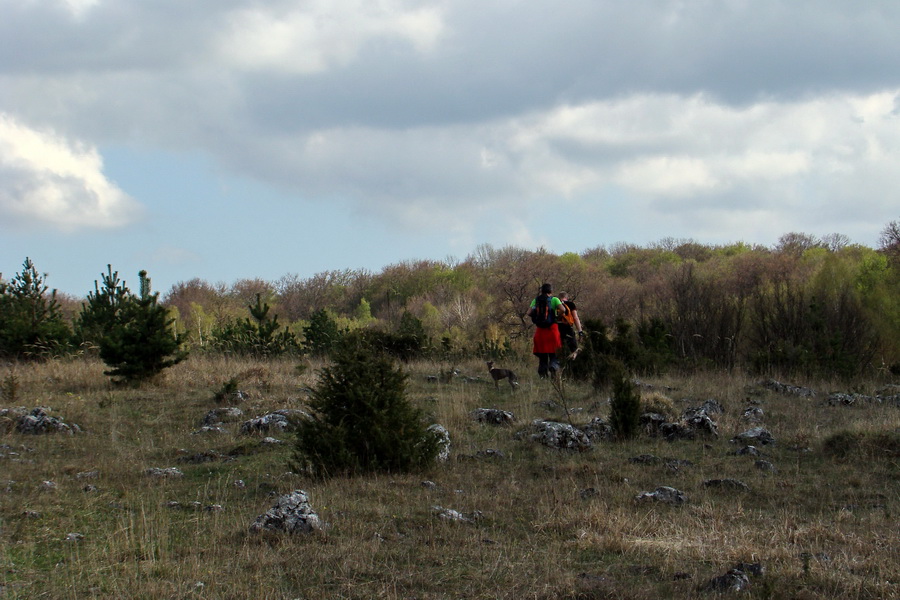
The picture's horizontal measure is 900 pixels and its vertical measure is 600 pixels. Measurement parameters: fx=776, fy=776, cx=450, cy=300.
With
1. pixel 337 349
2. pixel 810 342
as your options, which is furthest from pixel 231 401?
pixel 810 342

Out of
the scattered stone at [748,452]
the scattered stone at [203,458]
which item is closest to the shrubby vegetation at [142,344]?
the scattered stone at [203,458]

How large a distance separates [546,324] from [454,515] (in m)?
6.33

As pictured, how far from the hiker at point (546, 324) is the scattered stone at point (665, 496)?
5220 millimetres

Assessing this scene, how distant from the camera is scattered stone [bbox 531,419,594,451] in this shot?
8227 mm

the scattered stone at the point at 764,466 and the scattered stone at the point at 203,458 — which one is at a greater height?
the scattered stone at the point at 203,458

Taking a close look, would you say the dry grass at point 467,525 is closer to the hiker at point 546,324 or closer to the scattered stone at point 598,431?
the scattered stone at point 598,431

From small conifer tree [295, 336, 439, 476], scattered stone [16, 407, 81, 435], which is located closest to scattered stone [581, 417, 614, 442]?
small conifer tree [295, 336, 439, 476]

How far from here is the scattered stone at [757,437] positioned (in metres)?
8.55

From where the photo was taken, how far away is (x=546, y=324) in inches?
452

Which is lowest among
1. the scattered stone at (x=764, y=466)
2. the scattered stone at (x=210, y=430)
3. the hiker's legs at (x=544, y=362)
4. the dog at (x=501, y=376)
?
the scattered stone at (x=764, y=466)

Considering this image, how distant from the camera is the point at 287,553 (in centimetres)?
457

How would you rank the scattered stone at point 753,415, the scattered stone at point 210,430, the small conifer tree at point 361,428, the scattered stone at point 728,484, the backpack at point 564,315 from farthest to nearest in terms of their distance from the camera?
the backpack at point 564,315 < the scattered stone at point 753,415 < the scattered stone at point 210,430 < the small conifer tree at point 361,428 < the scattered stone at point 728,484

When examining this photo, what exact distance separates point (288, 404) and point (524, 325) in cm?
3996

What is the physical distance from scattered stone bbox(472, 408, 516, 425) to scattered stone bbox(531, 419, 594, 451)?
114 centimetres
